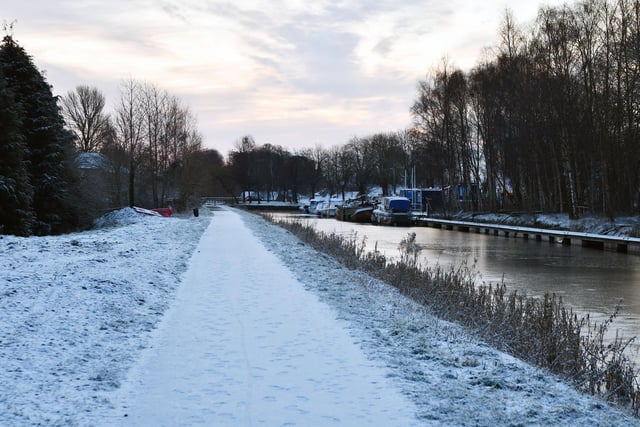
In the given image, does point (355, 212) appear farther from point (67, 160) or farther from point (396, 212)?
point (67, 160)

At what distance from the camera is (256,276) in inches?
508

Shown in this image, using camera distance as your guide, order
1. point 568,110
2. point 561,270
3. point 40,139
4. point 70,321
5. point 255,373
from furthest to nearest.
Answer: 1. point 568,110
2. point 40,139
3. point 561,270
4. point 70,321
5. point 255,373

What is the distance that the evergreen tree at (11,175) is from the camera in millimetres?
22656

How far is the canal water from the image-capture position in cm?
1322

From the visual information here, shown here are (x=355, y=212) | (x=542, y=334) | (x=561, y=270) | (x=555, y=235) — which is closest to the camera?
(x=542, y=334)

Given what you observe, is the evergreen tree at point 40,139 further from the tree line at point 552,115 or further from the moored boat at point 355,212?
the moored boat at point 355,212

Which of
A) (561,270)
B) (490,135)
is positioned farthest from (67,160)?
(490,135)

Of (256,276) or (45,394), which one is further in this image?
(256,276)

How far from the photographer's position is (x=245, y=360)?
20.6 ft

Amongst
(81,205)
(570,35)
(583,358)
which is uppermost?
(570,35)

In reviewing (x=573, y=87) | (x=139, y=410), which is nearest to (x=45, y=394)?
(x=139, y=410)

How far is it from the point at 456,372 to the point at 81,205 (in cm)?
2901

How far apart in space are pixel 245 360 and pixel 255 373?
19.2 inches

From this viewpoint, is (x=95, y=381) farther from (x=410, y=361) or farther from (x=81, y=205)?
(x=81, y=205)
